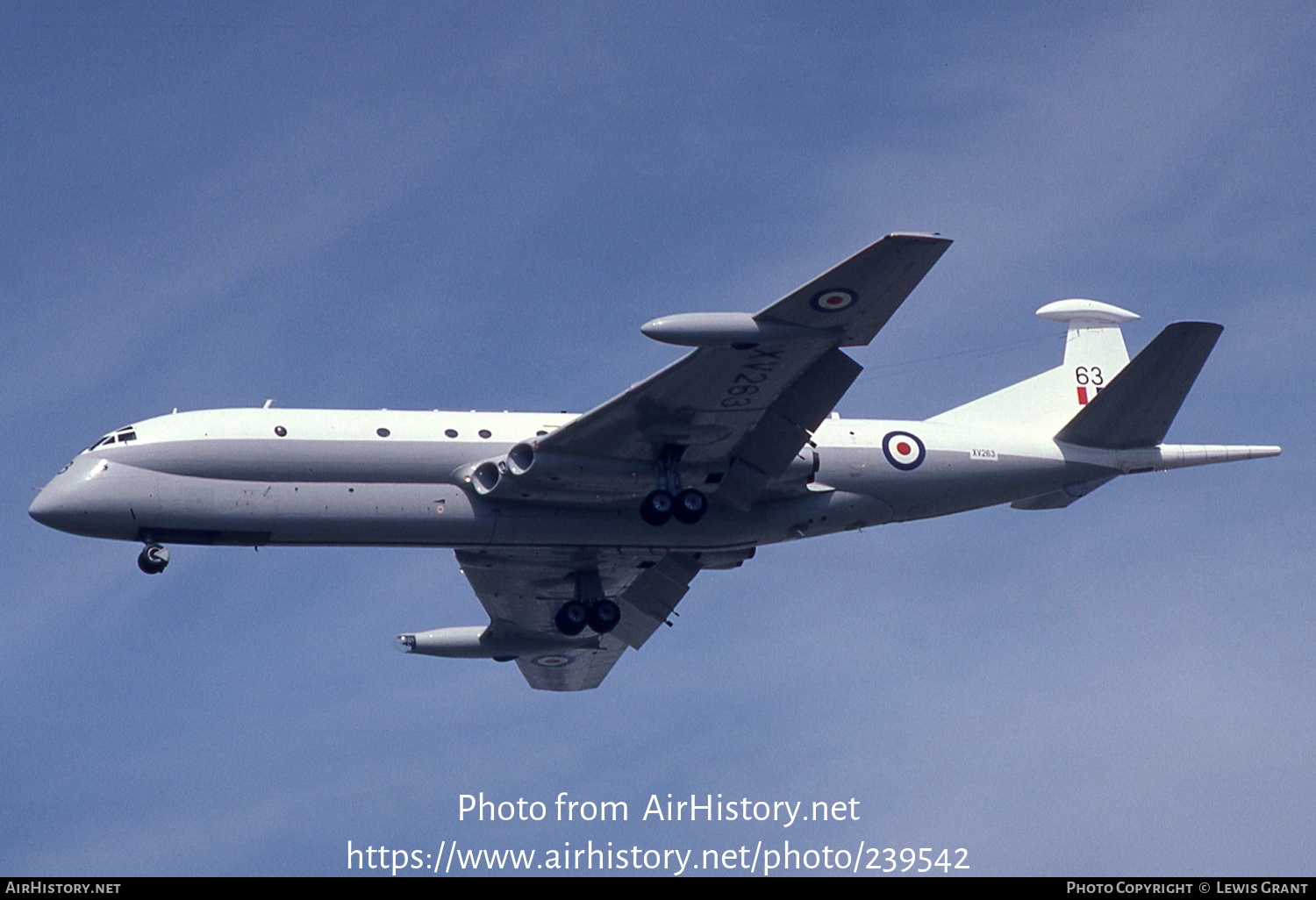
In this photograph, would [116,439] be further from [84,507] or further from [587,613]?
[587,613]

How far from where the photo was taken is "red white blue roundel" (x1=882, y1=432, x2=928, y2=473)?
34.4m

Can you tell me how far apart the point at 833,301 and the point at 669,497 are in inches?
232

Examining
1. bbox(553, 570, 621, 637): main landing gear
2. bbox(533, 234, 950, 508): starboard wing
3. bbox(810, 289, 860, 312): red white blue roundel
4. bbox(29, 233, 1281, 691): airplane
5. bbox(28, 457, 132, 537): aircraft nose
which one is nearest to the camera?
bbox(533, 234, 950, 508): starboard wing

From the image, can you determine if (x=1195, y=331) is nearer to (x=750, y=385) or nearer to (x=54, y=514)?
(x=750, y=385)

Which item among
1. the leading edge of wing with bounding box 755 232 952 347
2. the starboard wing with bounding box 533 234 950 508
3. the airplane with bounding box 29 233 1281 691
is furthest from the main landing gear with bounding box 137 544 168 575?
the leading edge of wing with bounding box 755 232 952 347

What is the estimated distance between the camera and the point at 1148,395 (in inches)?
1346

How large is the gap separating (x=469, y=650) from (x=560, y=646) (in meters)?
2.07

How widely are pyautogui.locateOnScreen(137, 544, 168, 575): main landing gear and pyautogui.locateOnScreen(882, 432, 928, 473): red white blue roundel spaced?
549 inches

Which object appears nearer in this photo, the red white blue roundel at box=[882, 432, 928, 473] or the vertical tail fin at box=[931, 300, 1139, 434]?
the red white blue roundel at box=[882, 432, 928, 473]

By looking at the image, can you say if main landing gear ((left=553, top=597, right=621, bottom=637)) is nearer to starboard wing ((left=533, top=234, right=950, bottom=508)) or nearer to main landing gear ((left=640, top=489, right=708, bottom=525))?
main landing gear ((left=640, top=489, right=708, bottom=525))

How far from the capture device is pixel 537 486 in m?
32.4

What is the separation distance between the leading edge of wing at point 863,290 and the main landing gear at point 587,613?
904cm

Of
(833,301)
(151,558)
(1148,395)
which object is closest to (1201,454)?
(1148,395)

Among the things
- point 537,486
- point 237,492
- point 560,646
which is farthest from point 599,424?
point 560,646
